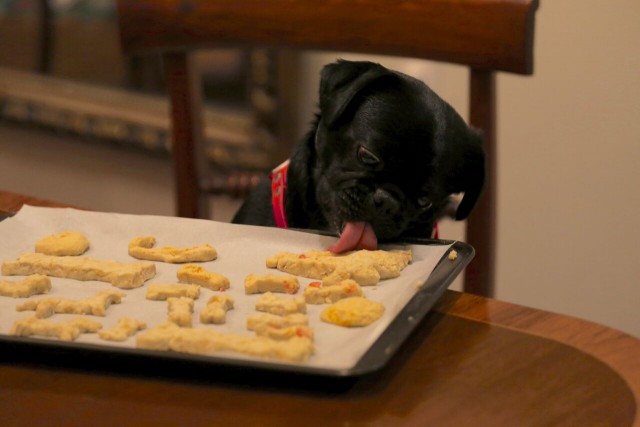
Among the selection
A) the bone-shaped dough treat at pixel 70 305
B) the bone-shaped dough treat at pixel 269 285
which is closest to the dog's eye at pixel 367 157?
the bone-shaped dough treat at pixel 269 285

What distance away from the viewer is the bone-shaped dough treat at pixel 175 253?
1.06 meters

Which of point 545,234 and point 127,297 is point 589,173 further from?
point 127,297

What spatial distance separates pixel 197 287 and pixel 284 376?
19 cm

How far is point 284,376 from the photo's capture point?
824mm

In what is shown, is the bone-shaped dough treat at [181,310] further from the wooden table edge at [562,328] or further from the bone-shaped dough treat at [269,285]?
the wooden table edge at [562,328]

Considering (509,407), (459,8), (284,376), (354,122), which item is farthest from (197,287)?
(459,8)

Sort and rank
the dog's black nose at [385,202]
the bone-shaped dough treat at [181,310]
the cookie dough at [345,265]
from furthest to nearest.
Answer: the dog's black nose at [385,202]
the cookie dough at [345,265]
the bone-shaped dough treat at [181,310]

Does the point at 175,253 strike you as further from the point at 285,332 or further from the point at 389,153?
the point at 389,153

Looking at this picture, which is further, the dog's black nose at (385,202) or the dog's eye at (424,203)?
the dog's eye at (424,203)

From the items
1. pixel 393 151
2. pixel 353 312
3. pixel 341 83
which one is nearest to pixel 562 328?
pixel 353 312

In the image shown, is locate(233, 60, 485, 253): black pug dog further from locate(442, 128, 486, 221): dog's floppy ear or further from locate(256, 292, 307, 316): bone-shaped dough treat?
locate(256, 292, 307, 316): bone-shaped dough treat

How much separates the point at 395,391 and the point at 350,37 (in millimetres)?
775

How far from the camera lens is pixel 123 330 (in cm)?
87

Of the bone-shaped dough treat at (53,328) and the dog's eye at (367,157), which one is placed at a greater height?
the dog's eye at (367,157)
